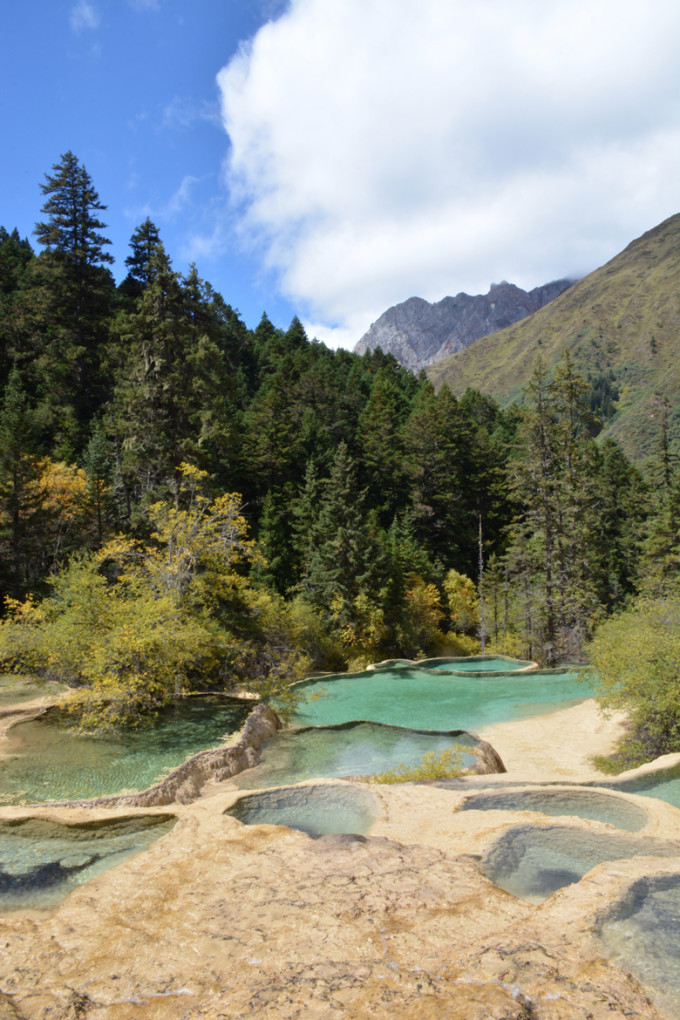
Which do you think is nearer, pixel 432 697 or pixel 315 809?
pixel 315 809

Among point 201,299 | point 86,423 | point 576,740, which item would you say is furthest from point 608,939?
point 86,423

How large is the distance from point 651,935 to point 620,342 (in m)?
136

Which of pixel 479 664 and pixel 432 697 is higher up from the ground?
→ pixel 432 697

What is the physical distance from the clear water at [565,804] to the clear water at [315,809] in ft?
5.74

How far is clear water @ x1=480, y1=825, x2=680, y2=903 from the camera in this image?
6.80 m

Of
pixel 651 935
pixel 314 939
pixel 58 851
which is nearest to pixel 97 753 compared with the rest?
pixel 58 851

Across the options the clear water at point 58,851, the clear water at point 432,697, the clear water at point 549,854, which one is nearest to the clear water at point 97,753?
the clear water at point 58,851

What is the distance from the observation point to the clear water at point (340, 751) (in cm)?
1205

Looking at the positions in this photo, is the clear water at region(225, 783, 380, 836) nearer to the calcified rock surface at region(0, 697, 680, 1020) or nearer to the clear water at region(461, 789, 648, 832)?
the calcified rock surface at region(0, 697, 680, 1020)

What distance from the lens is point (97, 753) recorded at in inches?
509

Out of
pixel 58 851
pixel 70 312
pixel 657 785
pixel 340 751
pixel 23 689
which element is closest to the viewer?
pixel 58 851

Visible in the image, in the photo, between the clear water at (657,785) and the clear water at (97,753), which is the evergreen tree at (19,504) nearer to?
the clear water at (97,753)

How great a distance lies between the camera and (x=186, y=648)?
15.4 metres

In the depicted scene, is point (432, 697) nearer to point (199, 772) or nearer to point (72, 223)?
point (199, 772)
